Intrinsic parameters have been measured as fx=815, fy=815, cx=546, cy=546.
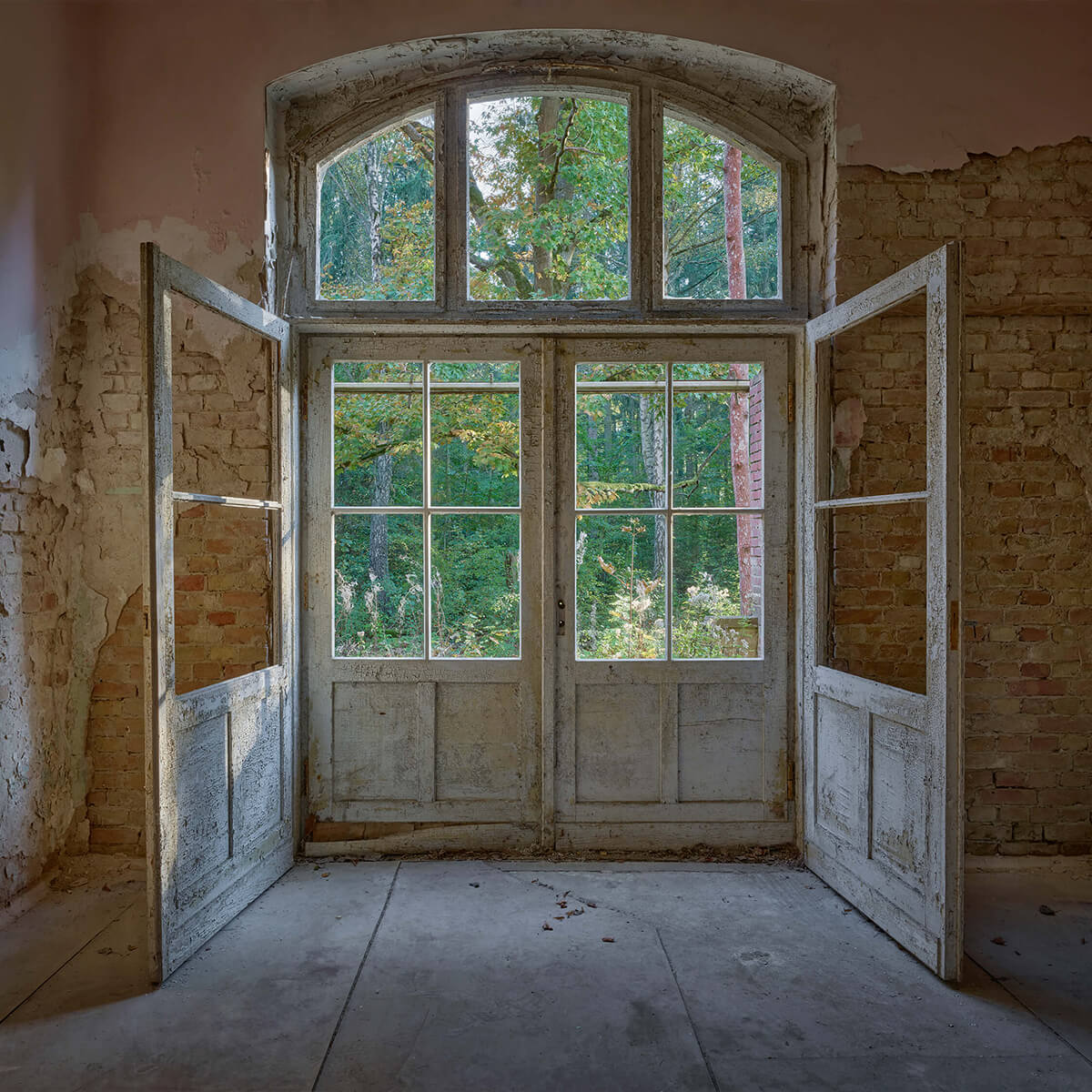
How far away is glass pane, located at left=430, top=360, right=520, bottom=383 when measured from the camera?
11.8 feet

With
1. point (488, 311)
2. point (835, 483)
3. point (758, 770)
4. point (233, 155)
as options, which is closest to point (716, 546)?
point (835, 483)

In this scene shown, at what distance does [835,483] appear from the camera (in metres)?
3.37

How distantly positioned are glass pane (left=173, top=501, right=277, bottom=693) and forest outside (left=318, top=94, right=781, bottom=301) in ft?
3.67

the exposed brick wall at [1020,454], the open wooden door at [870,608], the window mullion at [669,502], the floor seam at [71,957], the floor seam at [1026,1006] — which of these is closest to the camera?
the floor seam at [1026,1006]

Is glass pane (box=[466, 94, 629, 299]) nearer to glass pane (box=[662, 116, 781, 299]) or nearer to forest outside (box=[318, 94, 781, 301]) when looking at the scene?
forest outside (box=[318, 94, 781, 301])

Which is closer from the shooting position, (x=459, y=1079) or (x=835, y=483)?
(x=459, y=1079)

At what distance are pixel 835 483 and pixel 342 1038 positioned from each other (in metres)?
2.63

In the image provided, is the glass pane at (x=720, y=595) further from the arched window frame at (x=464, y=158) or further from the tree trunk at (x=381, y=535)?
the tree trunk at (x=381, y=535)

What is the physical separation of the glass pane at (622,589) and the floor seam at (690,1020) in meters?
1.17

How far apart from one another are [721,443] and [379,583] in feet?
7.34

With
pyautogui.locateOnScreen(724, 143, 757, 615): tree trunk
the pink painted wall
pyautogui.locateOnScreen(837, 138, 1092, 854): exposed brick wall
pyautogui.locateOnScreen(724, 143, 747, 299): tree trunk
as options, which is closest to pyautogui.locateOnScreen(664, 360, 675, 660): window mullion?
pyautogui.locateOnScreen(724, 143, 757, 615): tree trunk

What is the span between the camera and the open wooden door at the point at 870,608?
2.70m

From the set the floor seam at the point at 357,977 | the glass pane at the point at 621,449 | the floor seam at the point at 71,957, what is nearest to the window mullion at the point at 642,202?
the glass pane at the point at 621,449

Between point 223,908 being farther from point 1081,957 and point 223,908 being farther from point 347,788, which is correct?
point 1081,957
